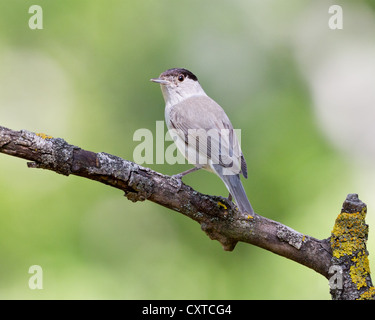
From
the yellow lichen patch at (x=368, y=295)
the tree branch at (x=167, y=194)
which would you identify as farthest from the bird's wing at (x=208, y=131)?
the yellow lichen patch at (x=368, y=295)

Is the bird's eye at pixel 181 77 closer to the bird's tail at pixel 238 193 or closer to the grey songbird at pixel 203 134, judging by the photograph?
the grey songbird at pixel 203 134

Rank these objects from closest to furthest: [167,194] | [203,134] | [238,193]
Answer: [167,194] → [238,193] → [203,134]

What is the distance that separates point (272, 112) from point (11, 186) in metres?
3.05

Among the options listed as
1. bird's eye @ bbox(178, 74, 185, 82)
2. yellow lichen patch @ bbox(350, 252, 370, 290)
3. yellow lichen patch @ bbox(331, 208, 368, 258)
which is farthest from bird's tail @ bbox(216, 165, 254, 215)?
bird's eye @ bbox(178, 74, 185, 82)

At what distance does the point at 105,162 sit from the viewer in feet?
11.2

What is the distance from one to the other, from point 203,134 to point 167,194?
0.97 meters

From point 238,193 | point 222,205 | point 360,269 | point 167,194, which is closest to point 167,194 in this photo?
point 167,194

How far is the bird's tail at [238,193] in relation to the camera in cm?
386

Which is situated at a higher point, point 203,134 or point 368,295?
point 203,134

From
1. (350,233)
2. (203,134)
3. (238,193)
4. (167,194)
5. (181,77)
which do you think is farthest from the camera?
(181,77)

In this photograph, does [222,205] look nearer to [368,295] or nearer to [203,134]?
[203,134]

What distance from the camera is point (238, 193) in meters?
3.97

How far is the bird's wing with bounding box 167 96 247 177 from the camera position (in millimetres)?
4250

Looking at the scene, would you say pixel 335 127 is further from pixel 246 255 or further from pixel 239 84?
pixel 246 255
